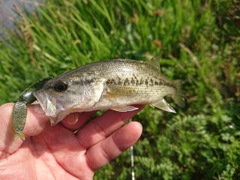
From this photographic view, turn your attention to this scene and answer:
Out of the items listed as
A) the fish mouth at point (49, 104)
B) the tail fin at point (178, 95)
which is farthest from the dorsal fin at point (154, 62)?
the fish mouth at point (49, 104)

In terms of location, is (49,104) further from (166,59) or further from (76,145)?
(166,59)

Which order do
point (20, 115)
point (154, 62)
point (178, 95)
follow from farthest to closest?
1. point (178, 95)
2. point (154, 62)
3. point (20, 115)

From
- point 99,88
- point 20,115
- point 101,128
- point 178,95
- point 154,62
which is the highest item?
point 20,115

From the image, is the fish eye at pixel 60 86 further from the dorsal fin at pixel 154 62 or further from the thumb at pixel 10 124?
the dorsal fin at pixel 154 62

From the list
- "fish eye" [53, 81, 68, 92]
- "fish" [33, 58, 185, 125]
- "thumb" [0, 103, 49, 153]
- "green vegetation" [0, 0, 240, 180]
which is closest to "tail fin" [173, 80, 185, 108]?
"green vegetation" [0, 0, 240, 180]

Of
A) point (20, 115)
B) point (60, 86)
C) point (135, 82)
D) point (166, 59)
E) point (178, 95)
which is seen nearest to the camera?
point (20, 115)

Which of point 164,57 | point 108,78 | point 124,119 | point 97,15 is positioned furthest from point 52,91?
point 97,15

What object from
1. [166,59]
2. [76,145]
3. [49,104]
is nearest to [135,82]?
[49,104]
